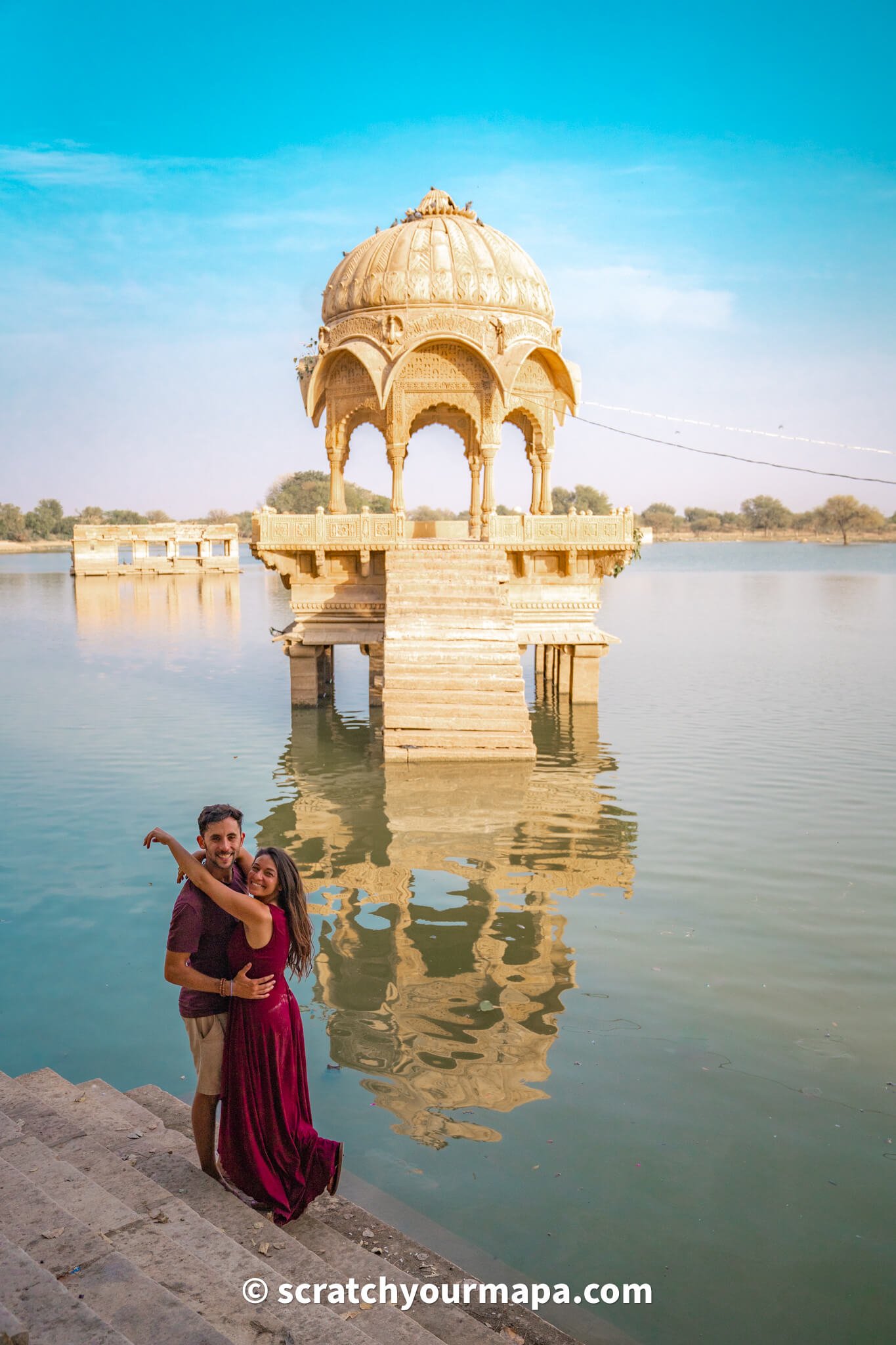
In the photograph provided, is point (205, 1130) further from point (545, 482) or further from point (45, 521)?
point (45, 521)

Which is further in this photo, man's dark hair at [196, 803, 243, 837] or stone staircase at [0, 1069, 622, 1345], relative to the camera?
man's dark hair at [196, 803, 243, 837]

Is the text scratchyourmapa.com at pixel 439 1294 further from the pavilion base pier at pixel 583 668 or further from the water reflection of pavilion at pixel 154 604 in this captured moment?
the water reflection of pavilion at pixel 154 604

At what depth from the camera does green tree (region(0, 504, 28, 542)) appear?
125438 millimetres

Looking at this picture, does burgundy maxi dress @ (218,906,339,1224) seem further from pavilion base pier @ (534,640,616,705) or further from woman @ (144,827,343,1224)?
pavilion base pier @ (534,640,616,705)

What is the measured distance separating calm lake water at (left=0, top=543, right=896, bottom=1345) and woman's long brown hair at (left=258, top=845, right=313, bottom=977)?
166 centimetres

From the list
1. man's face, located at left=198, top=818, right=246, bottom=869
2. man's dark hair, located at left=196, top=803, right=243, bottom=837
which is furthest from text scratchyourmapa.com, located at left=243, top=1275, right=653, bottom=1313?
man's dark hair, located at left=196, top=803, right=243, bottom=837

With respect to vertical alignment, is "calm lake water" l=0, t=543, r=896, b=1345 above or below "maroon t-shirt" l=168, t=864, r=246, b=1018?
below

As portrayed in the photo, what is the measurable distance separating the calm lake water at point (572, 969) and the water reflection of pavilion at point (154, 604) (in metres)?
18.0

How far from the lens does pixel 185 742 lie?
16.1 meters

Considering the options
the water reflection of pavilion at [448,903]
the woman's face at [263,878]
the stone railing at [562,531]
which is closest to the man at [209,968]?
the woman's face at [263,878]

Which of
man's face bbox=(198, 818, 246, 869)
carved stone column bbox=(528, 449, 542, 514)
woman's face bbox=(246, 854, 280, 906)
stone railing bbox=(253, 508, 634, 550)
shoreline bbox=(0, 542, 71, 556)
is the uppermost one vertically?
shoreline bbox=(0, 542, 71, 556)

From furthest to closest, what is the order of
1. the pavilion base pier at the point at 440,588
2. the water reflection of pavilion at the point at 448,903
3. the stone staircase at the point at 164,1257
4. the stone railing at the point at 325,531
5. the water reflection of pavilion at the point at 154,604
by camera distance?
the water reflection of pavilion at the point at 154,604 → the stone railing at the point at 325,531 → the pavilion base pier at the point at 440,588 → the water reflection of pavilion at the point at 448,903 → the stone staircase at the point at 164,1257

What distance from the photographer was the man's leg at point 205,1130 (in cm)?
415

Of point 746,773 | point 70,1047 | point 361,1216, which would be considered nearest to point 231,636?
point 746,773
